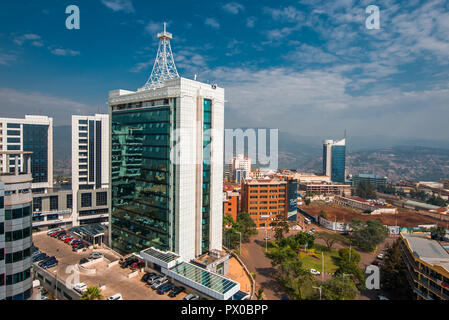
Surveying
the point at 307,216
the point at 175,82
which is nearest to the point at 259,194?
the point at 307,216

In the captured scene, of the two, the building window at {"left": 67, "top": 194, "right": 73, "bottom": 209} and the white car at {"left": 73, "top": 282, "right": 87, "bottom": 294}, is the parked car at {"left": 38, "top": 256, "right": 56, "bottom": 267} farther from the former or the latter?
the building window at {"left": 67, "top": 194, "right": 73, "bottom": 209}

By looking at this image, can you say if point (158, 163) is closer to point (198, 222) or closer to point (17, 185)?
point (198, 222)

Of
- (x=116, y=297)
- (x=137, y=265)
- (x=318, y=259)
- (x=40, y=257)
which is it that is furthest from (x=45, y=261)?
(x=318, y=259)

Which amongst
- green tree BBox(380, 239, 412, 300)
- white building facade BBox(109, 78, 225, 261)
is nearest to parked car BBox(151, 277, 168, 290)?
white building facade BBox(109, 78, 225, 261)

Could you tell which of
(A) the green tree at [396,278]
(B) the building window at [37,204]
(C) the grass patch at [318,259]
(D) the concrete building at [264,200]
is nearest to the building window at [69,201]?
(B) the building window at [37,204]

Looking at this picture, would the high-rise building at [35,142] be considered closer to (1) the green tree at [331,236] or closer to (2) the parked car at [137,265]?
(2) the parked car at [137,265]

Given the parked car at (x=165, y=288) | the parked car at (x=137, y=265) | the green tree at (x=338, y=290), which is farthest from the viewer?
the parked car at (x=137, y=265)

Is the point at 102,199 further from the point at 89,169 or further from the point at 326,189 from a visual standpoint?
the point at 326,189
